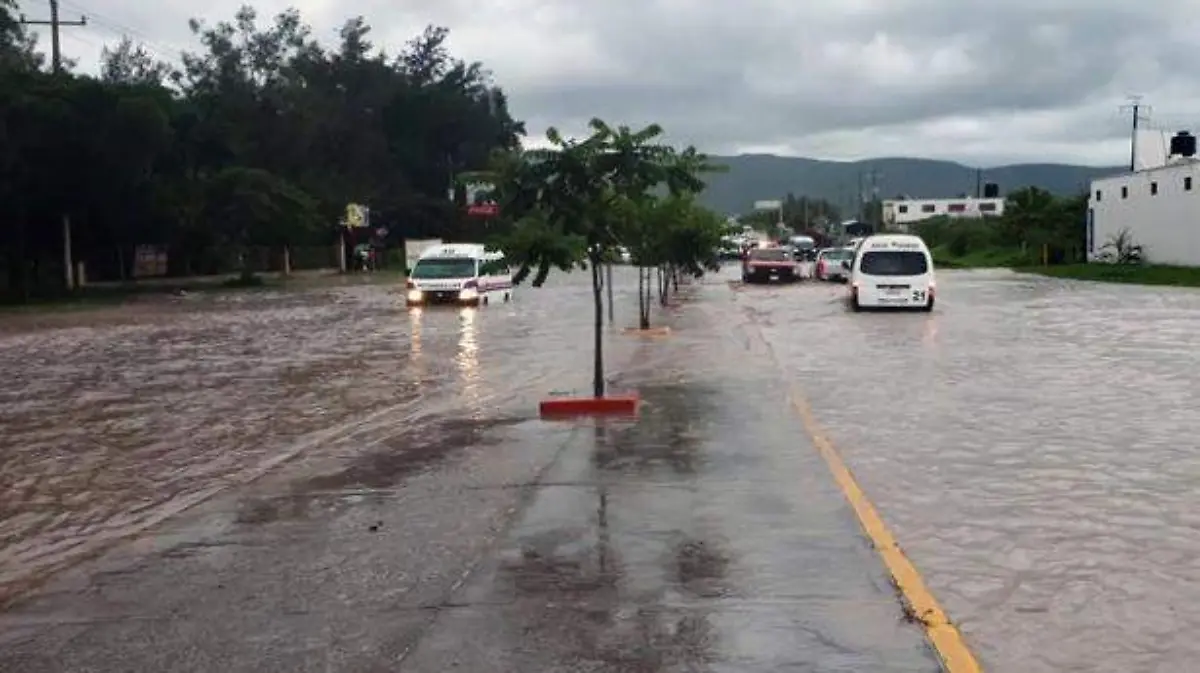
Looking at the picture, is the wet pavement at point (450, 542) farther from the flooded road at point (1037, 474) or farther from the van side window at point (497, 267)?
the van side window at point (497, 267)

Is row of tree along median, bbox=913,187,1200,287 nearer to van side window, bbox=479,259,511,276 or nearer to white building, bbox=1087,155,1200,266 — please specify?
white building, bbox=1087,155,1200,266

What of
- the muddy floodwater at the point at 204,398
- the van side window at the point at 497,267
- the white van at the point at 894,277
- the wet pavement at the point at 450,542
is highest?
the van side window at the point at 497,267

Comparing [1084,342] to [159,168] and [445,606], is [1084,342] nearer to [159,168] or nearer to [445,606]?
[445,606]

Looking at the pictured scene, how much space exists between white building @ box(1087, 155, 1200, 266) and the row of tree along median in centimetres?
59

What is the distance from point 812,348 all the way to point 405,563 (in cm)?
1458

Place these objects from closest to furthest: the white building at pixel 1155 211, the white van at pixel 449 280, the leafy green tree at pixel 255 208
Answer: the white van at pixel 449 280 < the white building at pixel 1155 211 < the leafy green tree at pixel 255 208

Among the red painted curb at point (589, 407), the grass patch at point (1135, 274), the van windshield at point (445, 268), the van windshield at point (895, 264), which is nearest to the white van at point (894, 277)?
the van windshield at point (895, 264)

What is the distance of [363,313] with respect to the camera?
3638 cm

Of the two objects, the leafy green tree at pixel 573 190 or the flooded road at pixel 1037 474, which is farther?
the leafy green tree at pixel 573 190

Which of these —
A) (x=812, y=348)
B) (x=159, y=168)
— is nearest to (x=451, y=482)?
(x=812, y=348)

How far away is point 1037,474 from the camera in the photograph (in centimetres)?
970

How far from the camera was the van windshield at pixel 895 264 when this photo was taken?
99.1ft

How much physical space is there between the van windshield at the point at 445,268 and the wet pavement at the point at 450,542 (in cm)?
2117

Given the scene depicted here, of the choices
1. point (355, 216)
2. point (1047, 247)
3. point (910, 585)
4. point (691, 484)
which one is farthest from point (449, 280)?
point (355, 216)
